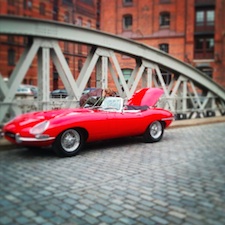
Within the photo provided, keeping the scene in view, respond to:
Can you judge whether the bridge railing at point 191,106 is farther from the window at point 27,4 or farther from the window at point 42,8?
the window at point 27,4

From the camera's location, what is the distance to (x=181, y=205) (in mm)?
3367

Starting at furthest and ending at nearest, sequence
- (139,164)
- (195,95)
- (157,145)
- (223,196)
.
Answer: (195,95) → (157,145) → (139,164) → (223,196)

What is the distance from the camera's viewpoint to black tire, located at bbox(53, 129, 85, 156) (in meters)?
5.34

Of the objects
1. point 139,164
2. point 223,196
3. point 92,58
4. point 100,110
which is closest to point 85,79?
point 92,58

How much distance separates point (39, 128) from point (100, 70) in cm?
314

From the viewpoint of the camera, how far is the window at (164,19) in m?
34.5

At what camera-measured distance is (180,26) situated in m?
33.5

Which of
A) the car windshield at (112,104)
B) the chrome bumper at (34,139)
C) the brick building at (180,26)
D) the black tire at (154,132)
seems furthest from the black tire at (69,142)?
the brick building at (180,26)

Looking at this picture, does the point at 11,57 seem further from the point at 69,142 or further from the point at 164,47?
the point at 164,47

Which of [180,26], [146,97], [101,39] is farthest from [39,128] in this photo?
[180,26]

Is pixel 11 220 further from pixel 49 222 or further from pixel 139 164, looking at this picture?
pixel 139 164

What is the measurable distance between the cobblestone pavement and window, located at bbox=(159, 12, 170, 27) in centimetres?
3045

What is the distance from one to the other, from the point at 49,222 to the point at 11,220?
0.35m

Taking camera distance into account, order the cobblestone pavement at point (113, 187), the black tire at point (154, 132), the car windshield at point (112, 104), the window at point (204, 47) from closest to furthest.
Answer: the cobblestone pavement at point (113, 187) < the car windshield at point (112, 104) < the black tire at point (154, 132) < the window at point (204, 47)
